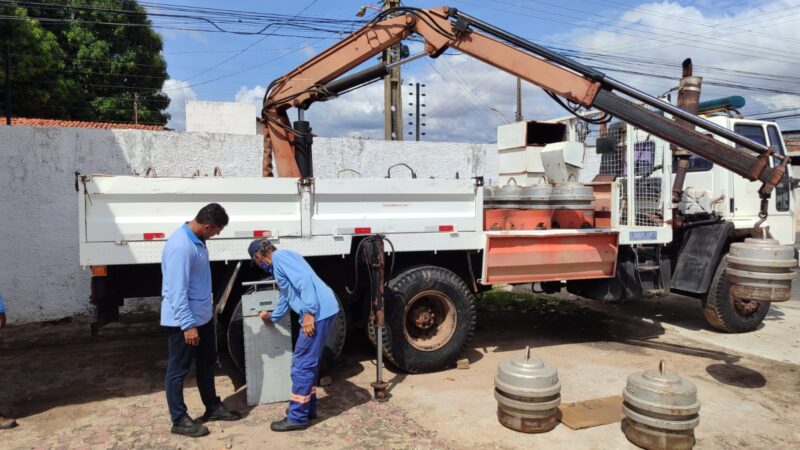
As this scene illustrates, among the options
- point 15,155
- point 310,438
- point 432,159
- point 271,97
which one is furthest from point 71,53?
point 310,438

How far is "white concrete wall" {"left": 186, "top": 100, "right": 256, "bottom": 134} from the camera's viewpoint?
14109 mm

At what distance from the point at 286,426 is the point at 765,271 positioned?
4017 mm

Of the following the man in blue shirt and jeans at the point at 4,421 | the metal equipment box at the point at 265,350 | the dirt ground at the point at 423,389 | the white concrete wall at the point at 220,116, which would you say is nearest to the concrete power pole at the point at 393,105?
the white concrete wall at the point at 220,116

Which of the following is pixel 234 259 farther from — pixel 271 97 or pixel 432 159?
pixel 432 159

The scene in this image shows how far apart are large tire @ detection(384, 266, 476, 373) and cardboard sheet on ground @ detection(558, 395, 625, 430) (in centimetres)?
124

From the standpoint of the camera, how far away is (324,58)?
19.2 feet

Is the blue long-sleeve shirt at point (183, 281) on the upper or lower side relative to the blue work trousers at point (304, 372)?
upper

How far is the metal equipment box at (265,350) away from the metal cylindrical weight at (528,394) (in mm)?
1775

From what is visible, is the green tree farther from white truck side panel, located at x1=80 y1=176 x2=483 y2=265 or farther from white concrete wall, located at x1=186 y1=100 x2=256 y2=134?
white truck side panel, located at x1=80 y1=176 x2=483 y2=265

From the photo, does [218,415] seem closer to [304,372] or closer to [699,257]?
[304,372]

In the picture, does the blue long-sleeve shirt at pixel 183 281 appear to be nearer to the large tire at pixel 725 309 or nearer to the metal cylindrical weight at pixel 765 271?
the metal cylindrical weight at pixel 765 271

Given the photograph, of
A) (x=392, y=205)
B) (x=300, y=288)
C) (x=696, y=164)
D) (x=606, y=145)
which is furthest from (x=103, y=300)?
(x=696, y=164)

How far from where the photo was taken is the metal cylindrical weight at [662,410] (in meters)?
3.67

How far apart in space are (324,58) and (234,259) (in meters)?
2.44
